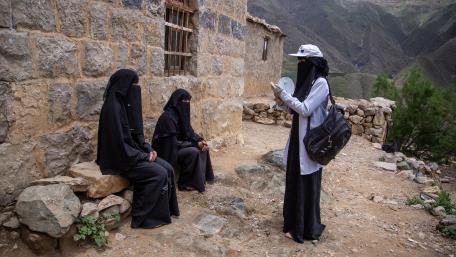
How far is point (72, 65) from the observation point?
318 cm

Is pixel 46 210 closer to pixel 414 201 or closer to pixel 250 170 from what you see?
pixel 250 170

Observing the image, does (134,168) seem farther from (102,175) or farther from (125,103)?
(125,103)

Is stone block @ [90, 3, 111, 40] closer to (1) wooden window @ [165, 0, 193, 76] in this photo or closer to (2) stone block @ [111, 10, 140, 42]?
(2) stone block @ [111, 10, 140, 42]


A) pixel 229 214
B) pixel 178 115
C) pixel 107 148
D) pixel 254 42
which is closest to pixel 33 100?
pixel 107 148

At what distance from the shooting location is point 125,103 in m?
3.25

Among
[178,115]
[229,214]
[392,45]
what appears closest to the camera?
[229,214]

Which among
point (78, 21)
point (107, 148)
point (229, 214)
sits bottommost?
point (229, 214)

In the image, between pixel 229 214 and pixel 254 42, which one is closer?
pixel 229 214

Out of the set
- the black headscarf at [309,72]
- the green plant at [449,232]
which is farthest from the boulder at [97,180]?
the green plant at [449,232]

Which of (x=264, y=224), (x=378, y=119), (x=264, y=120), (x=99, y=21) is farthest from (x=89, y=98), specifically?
(x=378, y=119)

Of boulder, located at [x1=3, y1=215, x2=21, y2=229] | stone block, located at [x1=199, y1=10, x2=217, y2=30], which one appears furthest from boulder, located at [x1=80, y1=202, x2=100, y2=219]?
stone block, located at [x1=199, y1=10, x2=217, y2=30]

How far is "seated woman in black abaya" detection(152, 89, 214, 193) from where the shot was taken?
403 centimetres

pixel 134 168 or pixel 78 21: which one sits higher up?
pixel 78 21

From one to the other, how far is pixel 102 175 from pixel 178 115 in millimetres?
1315
